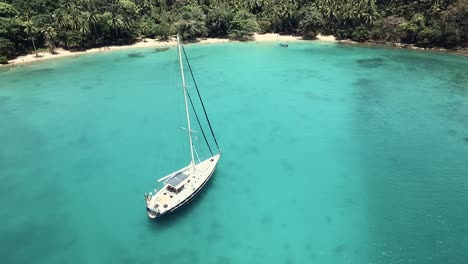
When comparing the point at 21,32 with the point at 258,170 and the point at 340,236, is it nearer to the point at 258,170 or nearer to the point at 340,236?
the point at 258,170

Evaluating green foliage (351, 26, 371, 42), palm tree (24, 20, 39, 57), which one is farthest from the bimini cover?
green foliage (351, 26, 371, 42)

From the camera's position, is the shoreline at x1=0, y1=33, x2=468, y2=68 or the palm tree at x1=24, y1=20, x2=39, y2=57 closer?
the palm tree at x1=24, y1=20, x2=39, y2=57

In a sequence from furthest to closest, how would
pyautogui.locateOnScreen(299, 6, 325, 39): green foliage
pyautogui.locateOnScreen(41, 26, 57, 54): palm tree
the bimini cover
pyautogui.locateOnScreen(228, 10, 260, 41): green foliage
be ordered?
1. pyautogui.locateOnScreen(228, 10, 260, 41): green foliage
2. pyautogui.locateOnScreen(299, 6, 325, 39): green foliage
3. pyautogui.locateOnScreen(41, 26, 57, 54): palm tree
4. the bimini cover

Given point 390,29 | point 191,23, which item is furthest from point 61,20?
point 390,29

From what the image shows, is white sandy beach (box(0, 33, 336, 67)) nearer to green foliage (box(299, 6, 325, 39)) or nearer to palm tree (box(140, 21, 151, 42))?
green foliage (box(299, 6, 325, 39))

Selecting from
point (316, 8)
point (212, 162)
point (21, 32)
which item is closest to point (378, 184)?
point (212, 162)
